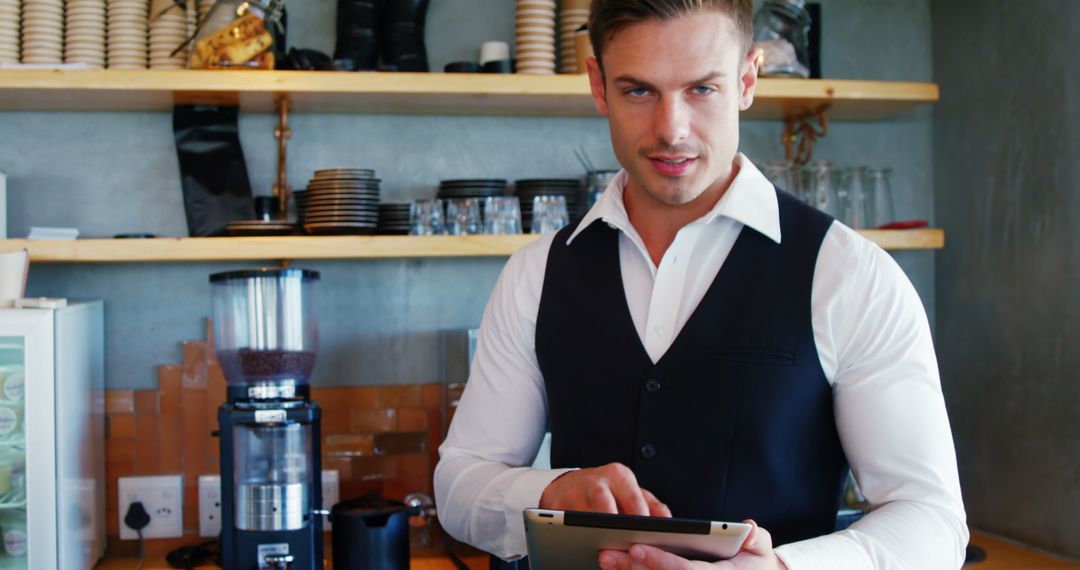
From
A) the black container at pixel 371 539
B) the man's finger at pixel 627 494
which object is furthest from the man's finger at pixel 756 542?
the black container at pixel 371 539

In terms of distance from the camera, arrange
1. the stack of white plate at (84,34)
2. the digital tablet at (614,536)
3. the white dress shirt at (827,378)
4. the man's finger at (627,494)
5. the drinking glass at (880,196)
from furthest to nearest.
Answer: the drinking glass at (880,196) → the stack of white plate at (84,34) → the white dress shirt at (827,378) → the man's finger at (627,494) → the digital tablet at (614,536)

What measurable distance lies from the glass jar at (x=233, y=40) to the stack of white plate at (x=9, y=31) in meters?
0.42

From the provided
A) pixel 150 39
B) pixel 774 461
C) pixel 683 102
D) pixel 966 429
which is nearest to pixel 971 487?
pixel 966 429

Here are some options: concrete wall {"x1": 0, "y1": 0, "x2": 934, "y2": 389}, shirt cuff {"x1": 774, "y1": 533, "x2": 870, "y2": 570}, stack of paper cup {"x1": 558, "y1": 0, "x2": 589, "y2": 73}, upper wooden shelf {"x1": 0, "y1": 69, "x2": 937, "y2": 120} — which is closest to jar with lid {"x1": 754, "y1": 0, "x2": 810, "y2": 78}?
upper wooden shelf {"x1": 0, "y1": 69, "x2": 937, "y2": 120}

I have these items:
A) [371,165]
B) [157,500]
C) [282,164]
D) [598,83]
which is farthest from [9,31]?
[598,83]

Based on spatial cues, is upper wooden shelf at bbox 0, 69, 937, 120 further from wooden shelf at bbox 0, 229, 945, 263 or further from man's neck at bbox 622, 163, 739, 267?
man's neck at bbox 622, 163, 739, 267

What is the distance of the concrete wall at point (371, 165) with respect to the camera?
2814 mm

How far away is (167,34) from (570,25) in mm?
1012

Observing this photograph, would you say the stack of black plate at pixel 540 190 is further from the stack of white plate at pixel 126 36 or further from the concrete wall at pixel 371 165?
the stack of white plate at pixel 126 36

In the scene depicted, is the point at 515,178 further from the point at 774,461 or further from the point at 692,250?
the point at 774,461

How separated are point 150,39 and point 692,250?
1.73 meters

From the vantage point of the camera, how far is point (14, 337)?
2.39 m

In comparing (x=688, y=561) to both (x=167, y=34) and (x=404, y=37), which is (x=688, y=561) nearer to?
(x=404, y=37)

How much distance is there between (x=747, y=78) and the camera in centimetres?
157
